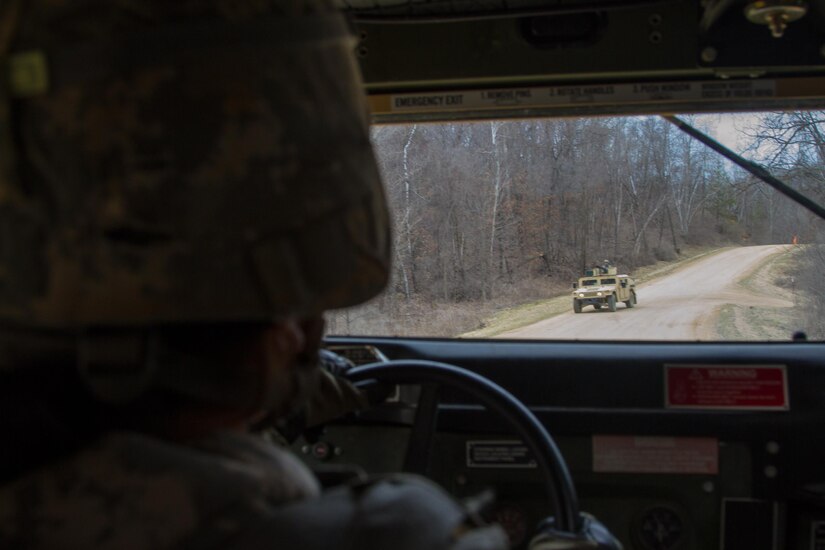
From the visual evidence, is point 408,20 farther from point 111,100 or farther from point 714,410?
point 111,100

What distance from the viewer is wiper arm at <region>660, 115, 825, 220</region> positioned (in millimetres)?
2184

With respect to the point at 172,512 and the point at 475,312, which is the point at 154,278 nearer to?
the point at 172,512

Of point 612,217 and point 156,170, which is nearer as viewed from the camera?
point 156,170

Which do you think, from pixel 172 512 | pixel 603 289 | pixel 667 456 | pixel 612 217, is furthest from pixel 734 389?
pixel 172 512

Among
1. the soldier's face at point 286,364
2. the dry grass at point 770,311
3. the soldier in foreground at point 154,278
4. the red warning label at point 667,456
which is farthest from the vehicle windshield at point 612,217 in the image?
the soldier in foreground at point 154,278

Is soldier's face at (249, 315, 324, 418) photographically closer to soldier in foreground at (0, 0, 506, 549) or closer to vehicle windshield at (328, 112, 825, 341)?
soldier in foreground at (0, 0, 506, 549)

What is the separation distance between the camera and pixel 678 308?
227cm

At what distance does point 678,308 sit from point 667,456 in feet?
1.27

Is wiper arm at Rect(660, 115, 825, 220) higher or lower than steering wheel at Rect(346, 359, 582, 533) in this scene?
higher

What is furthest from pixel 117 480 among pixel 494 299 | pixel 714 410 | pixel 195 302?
pixel 714 410

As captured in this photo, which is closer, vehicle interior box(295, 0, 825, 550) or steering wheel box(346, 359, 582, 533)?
steering wheel box(346, 359, 582, 533)

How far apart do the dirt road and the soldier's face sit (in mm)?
1404

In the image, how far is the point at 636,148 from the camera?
2156 mm

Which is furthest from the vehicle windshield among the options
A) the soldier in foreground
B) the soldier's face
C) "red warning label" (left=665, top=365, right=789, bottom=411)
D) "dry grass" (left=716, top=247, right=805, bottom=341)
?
the soldier in foreground
